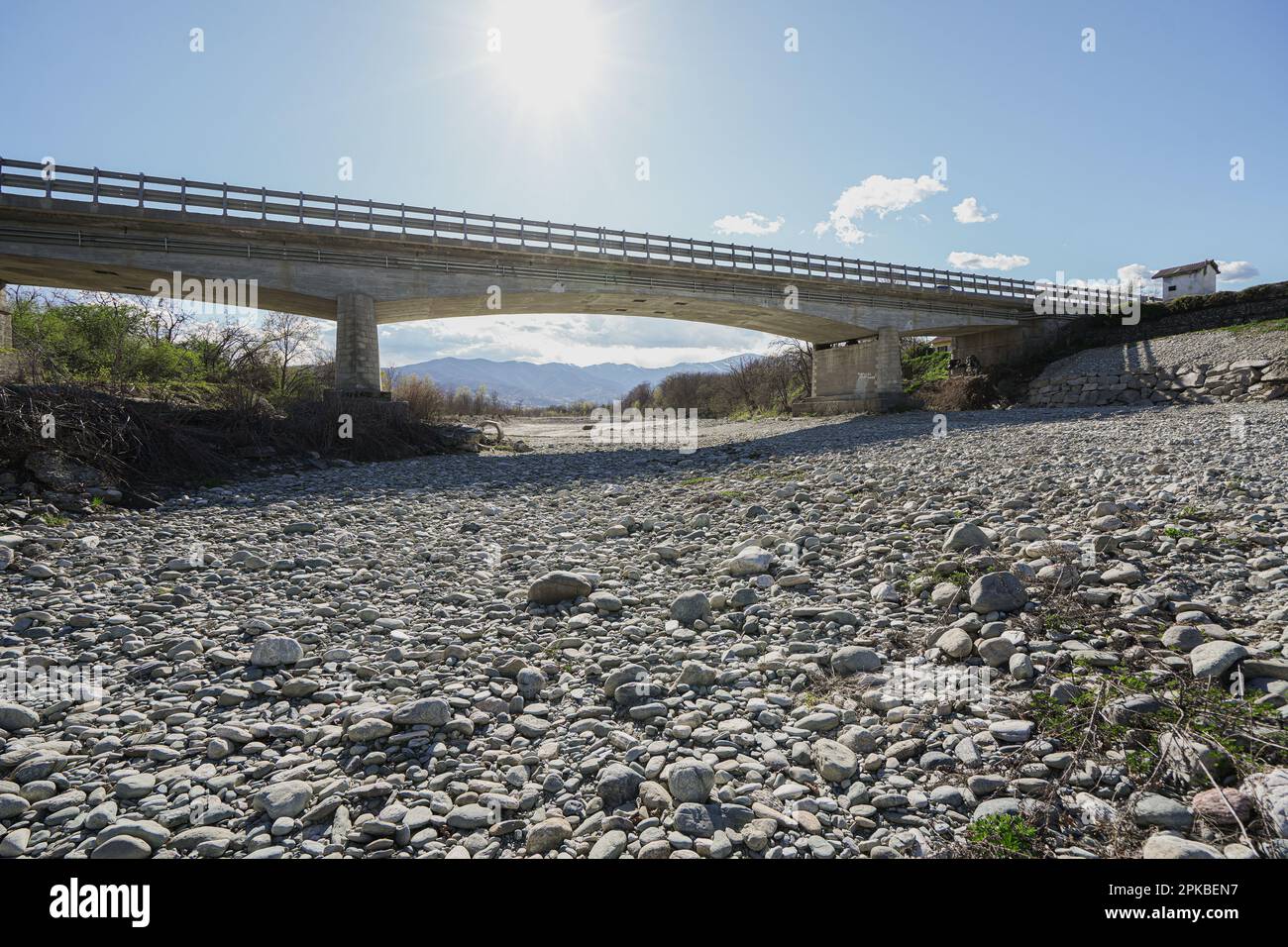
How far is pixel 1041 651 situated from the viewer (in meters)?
3.60

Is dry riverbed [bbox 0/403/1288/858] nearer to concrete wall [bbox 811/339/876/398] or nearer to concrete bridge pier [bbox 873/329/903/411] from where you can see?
concrete bridge pier [bbox 873/329/903/411]

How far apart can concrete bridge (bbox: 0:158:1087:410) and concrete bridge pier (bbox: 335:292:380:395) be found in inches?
2.0

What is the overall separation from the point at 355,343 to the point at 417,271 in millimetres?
4036

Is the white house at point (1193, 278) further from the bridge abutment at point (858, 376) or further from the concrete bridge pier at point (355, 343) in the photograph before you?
the concrete bridge pier at point (355, 343)

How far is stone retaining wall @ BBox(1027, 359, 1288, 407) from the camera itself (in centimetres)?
2416

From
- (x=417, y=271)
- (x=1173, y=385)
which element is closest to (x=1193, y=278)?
(x=1173, y=385)

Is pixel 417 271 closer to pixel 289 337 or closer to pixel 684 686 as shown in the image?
pixel 289 337

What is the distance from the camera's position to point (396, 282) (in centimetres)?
2392

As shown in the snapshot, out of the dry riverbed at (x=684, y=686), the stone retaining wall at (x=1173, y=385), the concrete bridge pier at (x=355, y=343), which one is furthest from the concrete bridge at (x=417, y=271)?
the dry riverbed at (x=684, y=686)

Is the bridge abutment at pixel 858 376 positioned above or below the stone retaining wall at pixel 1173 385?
above

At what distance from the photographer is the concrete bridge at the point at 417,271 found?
1928 centimetres

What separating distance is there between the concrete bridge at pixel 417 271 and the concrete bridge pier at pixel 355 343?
50mm
